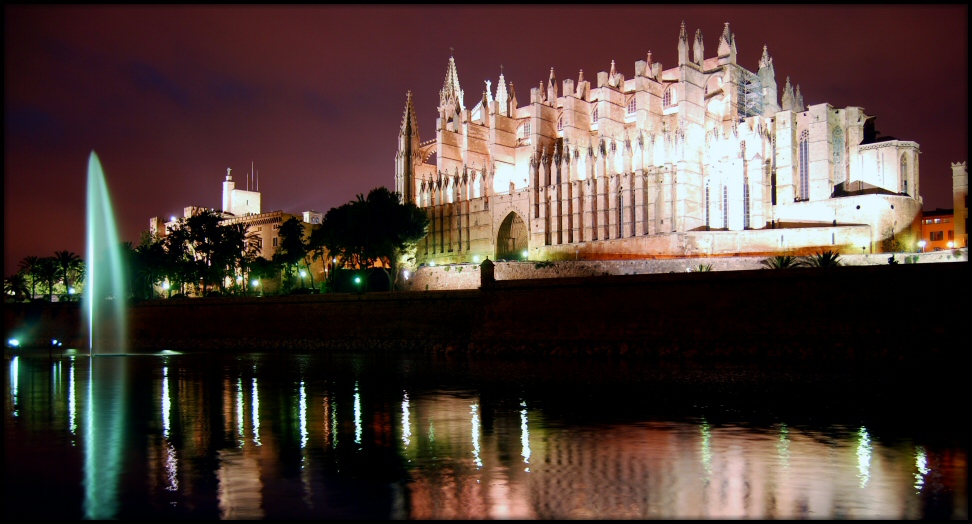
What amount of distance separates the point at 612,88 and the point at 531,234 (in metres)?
12.2

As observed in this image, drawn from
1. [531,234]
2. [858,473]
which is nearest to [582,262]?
[531,234]

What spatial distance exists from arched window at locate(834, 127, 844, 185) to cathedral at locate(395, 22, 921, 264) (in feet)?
0.28

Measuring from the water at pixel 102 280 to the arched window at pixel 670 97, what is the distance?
126ft

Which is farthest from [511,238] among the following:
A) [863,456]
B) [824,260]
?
[863,456]

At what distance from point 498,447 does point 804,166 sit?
143 feet

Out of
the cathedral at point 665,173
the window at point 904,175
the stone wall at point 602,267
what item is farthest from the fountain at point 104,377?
the window at point 904,175

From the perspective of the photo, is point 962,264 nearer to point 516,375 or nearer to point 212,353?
point 516,375

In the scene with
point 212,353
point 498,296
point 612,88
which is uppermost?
point 612,88

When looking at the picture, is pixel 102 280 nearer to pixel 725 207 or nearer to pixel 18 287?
pixel 18 287

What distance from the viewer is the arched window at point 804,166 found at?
169 ft

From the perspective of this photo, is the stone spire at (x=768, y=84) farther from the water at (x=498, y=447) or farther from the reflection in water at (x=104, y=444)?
the reflection in water at (x=104, y=444)

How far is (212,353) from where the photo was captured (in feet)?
136

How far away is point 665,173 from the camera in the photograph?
53.3 metres

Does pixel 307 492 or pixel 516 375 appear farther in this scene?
pixel 516 375
